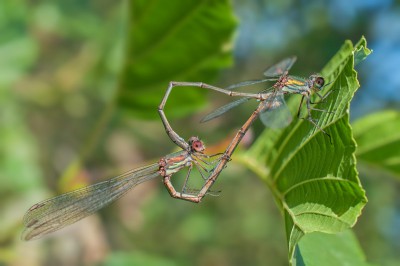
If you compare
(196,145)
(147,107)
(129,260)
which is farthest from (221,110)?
(129,260)

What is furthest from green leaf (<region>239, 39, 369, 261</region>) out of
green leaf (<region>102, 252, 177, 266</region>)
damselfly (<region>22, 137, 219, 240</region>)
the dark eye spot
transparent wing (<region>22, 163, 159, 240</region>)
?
green leaf (<region>102, 252, 177, 266</region>)

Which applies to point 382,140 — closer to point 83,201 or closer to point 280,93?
point 280,93

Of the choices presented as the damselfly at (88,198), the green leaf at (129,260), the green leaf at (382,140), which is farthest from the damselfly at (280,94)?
the green leaf at (129,260)

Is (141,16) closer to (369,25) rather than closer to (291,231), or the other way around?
(291,231)

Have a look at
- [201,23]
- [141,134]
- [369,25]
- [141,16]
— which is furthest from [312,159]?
[141,134]

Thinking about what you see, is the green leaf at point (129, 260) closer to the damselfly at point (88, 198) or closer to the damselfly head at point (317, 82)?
the damselfly at point (88, 198)

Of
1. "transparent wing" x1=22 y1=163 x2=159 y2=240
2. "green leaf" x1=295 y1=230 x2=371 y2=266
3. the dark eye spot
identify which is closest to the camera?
"green leaf" x1=295 y1=230 x2=371 y2=266

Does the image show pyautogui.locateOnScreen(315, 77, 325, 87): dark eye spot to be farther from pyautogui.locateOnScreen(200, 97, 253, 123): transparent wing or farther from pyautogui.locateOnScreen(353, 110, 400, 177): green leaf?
pyautogui.locateOnScreen(353, 110, 400, 177): green leaf
